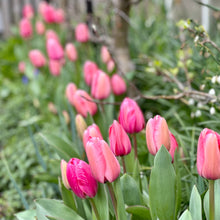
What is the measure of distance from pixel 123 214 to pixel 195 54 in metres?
1.61

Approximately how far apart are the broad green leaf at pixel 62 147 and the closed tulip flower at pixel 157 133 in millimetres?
455

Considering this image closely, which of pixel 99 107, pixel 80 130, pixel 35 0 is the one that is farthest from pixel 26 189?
pixel 35 0

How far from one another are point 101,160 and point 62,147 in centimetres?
55

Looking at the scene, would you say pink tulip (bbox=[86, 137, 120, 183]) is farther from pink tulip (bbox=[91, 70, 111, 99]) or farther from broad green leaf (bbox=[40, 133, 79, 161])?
pink tulip (bbox=[91, 70, 111, 99])

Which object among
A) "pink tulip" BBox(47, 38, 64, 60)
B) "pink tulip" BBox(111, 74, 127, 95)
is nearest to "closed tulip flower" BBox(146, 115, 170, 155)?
"pink tulip" BBox(111, 74, 127, 95)

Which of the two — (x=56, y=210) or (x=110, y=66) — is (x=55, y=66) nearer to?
(x=110, y=66)

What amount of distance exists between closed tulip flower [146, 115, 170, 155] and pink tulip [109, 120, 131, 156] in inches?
2.8

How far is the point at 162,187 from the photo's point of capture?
0.93 metres

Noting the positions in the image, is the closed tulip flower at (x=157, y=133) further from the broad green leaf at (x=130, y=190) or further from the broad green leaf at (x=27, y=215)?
the broad green leaf at (x=27, y=215)

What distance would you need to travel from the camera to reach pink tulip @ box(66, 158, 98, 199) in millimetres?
910

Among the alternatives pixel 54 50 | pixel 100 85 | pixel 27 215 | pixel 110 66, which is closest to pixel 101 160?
pixel 27 215

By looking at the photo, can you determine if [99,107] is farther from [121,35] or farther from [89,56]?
[89,56]

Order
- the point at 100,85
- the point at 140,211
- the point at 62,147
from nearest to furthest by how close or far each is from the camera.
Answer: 1. the point at 140,211
2. the point at 62,147
3. the point at 100,85

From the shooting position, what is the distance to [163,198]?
940 millimetres
